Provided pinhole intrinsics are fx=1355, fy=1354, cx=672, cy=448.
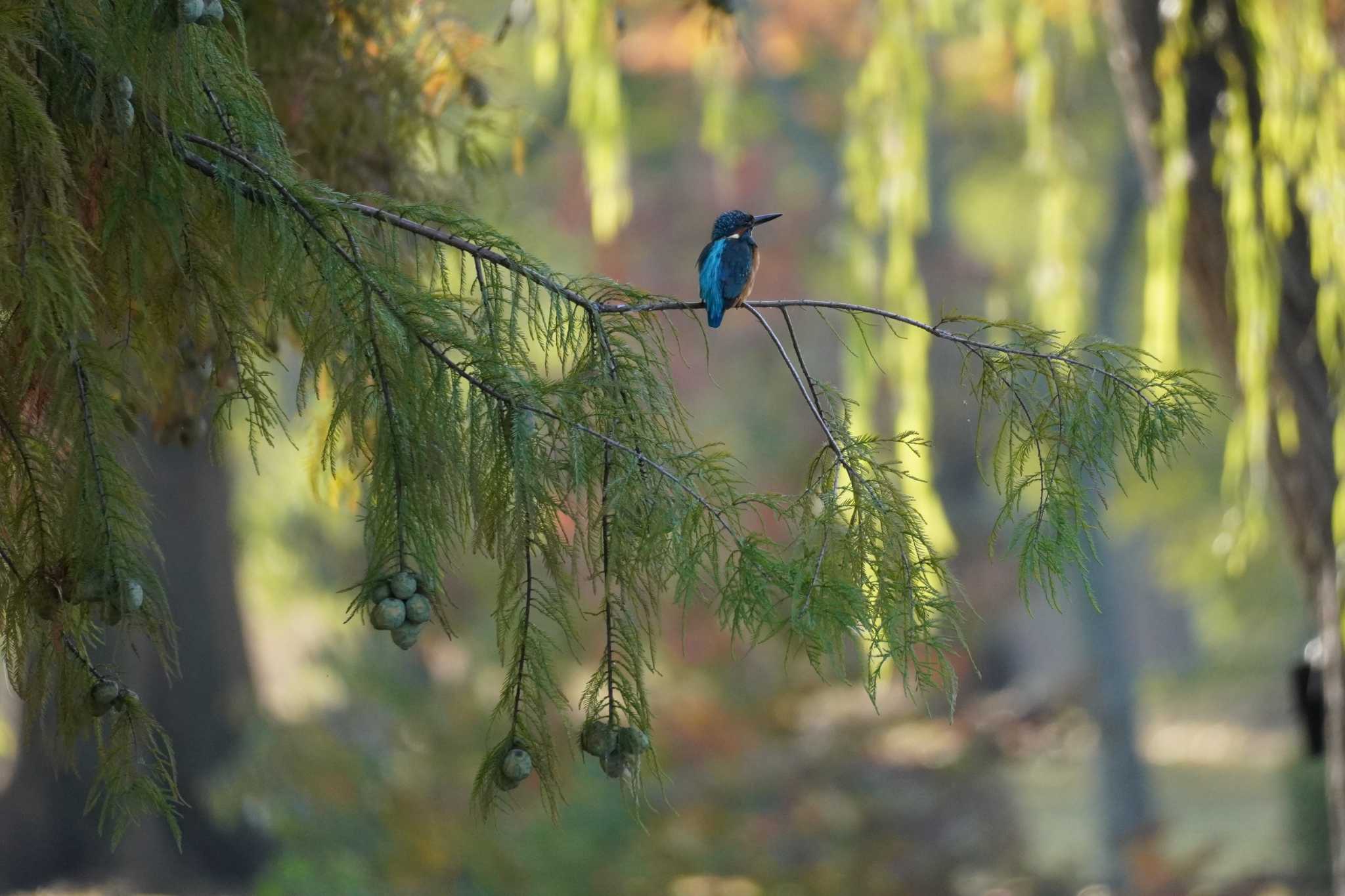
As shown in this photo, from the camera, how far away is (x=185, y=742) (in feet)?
21.0

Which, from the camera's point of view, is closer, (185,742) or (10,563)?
(10,563)

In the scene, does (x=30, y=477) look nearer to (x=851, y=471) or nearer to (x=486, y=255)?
(x=486, y=255)

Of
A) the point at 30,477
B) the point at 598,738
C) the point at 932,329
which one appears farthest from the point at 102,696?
the point at 932,329

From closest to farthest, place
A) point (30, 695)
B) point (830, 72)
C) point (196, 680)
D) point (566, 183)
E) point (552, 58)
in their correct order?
point (30, 695) → point (552, 58) → point (196, 680) → point (566, 183) → point (830, 72)

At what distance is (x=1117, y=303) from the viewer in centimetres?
1046

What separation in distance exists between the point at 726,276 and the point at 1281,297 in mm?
1659

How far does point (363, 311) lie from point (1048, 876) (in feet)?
24.2

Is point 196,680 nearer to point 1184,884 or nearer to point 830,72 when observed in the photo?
point 1184,884

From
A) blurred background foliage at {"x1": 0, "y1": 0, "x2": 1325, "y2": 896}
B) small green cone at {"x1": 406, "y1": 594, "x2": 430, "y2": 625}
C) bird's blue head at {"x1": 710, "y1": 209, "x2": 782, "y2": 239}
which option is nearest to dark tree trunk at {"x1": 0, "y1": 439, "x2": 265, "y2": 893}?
blurred background foliage at {"x1": 0, "y1": 0, "x2": 1325, "y2": 896}

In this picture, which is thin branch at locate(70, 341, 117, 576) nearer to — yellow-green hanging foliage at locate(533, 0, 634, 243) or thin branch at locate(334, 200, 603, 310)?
thin branch at locate(334, 200, 603, 310)

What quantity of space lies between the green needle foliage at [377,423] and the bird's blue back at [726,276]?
0.45 feet

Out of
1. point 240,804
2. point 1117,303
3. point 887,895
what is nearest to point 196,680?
point 240,804

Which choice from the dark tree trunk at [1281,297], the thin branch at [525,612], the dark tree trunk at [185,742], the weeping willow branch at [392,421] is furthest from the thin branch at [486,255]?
the dark tree trunk at [185,742]

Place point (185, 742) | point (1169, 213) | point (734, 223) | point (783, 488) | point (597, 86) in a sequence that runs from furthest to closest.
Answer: point (783, 488)
point (185, 742)
point (1169, 213)
point (597, 86)
point (734, 223)
